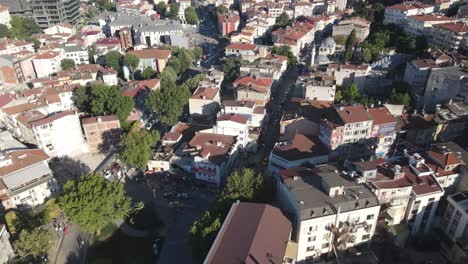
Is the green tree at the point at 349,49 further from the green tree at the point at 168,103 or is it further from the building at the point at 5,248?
the building at the point at 5,248

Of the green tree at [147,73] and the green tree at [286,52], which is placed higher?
the green tree at [286,52]

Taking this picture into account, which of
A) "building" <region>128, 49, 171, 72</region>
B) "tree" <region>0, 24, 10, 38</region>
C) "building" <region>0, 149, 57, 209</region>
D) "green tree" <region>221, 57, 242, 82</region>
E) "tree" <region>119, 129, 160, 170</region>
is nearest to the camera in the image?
"building" <region>0, 149, 57, 209</region>

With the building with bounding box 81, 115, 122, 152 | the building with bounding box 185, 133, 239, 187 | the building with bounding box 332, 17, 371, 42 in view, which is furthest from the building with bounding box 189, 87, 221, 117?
the building with bounding box 332, 17, 371, 42

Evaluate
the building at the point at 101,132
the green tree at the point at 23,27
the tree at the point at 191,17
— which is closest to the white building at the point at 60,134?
the building at the point at 101,132

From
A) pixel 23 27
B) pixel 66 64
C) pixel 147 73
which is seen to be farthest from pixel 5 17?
pixel 147 73

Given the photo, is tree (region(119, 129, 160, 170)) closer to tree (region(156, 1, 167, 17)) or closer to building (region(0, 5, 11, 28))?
building (region(0, 5, 11, 28))

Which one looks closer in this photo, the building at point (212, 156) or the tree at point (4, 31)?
the building at point (212, 156)
